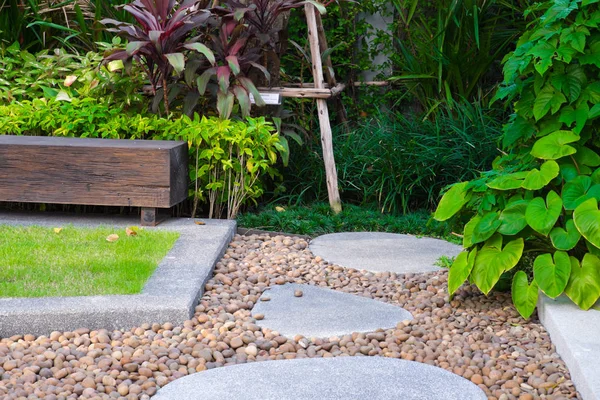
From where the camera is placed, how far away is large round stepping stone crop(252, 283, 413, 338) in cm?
313

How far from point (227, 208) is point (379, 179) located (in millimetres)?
1163

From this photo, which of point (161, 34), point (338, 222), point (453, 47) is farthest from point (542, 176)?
point (453, 47)

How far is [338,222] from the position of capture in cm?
508

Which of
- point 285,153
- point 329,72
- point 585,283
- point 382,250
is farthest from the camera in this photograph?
point 329,72

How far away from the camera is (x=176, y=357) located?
281 cm

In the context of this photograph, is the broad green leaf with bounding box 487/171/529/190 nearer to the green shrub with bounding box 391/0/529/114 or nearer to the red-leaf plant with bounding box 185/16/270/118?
the red-leaf plant with bounding box 185/16/270/118

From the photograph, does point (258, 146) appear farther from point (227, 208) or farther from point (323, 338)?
point (323, 338)

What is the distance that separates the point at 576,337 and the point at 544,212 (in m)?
0.57

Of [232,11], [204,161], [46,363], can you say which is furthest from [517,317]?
[232,11]

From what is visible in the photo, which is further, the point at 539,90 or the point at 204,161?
the point at 204,161

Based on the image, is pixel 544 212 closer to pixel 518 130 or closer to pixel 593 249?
pixel 593 249

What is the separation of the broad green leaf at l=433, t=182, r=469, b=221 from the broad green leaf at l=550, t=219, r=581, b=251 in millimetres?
445

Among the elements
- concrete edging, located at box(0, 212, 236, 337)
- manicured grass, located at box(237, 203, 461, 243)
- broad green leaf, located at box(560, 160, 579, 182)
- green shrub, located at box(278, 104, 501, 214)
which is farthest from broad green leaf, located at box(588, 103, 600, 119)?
green shrub, located at box(278, 104, 501, 214)

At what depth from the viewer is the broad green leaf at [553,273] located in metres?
2.98
